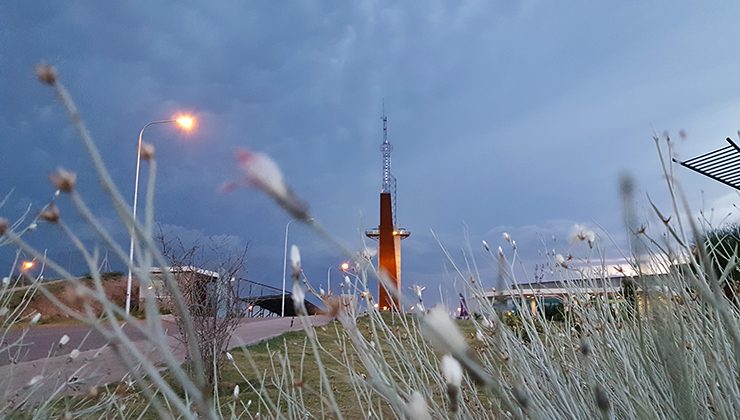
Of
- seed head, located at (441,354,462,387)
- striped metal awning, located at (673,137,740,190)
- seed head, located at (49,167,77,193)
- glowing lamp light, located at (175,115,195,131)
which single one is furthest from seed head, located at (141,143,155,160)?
striped metal awning, located at (673,137,740,190)

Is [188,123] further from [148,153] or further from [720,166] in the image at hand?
[720,166]

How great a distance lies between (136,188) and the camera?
12938 mm

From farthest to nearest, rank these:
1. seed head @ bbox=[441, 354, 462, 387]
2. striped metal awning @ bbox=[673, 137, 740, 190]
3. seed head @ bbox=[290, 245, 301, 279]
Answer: striped metal awning @ bbox=[673, 137, 740, 190] → seed head @ bbox=[290, 245, 301, 279] → seed head @ bbox=[441, 354, 462, 387]

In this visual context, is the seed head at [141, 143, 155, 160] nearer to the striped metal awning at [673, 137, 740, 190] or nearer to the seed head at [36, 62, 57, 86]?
the seed head at [36, 62, 57, 86]

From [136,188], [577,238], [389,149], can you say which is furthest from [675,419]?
[389,149]

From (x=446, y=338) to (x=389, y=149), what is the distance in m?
32.8

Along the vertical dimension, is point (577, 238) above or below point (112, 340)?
above

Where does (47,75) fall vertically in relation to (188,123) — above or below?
below

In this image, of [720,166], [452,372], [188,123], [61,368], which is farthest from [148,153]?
→ [720,166]

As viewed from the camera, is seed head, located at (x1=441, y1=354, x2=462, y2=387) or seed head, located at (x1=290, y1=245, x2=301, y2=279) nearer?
seed head, located at (x1=441, y1=354, x2=462, y2=387)

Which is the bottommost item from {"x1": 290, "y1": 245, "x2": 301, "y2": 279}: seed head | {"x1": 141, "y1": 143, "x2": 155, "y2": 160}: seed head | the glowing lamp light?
{"x1": 290, "y1": 245, "x2": 301, "y2": 279}: seed head

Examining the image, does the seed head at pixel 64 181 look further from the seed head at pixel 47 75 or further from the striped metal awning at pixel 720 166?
the striped metal awning at pixel 720 166

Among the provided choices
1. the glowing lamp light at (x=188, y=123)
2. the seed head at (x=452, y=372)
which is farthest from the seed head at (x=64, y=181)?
the glowing lamp light at (x=188, y=123)

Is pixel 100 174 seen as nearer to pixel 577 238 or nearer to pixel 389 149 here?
pixel 577 238
